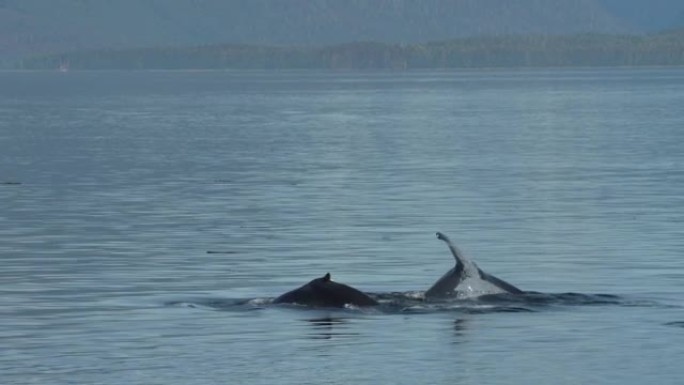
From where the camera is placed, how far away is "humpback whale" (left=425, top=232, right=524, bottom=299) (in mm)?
26766

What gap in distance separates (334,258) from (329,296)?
6.85 meters

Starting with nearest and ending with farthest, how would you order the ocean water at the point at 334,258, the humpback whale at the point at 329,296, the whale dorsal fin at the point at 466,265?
the ocean water at the point at 334,258, the whale dorsal fin at the point at 466,265, the humpback whale at the point at 329,296

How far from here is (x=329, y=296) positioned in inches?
1053

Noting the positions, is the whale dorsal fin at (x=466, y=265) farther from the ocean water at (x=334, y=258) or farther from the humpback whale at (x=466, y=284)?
the ocean water at (x=334, y=258)

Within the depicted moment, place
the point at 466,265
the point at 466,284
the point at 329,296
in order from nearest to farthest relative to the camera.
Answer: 1. the point at 466,265
2. the point at 329,296
3. the point at 466,284

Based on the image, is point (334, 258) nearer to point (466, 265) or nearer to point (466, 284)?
point (466, 284)

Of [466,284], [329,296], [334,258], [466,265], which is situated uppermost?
[466,265]

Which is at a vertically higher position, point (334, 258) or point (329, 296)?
point (329, 296)

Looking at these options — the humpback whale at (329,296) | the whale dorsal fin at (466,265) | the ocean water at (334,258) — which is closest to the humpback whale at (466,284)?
the whale dorsal fin at (466,265)

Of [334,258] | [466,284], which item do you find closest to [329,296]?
[466,284]

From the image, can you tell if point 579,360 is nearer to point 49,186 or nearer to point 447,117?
point 49,186

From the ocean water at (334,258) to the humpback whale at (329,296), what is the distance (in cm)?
16

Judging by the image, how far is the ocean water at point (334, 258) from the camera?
75.6 ft

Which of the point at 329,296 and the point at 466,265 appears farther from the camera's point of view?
the point at 329,296
